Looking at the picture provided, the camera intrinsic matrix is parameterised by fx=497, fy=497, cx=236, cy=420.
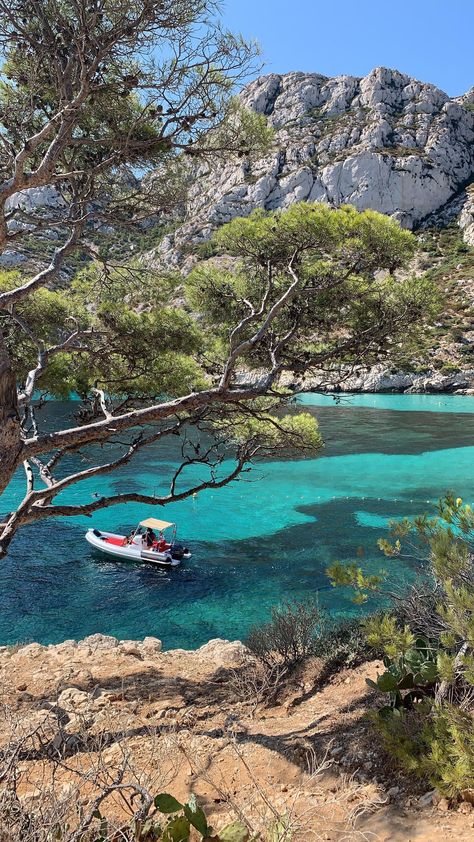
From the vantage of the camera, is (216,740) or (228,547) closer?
(216,740)

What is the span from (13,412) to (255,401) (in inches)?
143

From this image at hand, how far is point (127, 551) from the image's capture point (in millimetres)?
11383

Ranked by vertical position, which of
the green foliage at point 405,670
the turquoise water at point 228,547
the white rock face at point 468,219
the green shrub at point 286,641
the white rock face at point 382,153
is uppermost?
the white rock face at point 382,153

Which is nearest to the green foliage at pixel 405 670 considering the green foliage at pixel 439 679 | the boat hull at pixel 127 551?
the green foliage at pixel 439 679

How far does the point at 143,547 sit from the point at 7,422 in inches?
357

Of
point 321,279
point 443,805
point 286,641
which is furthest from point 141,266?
point 443,805

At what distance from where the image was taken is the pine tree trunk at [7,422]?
114 inches

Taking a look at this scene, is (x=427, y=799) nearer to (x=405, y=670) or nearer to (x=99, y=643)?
(x=405, y=670)

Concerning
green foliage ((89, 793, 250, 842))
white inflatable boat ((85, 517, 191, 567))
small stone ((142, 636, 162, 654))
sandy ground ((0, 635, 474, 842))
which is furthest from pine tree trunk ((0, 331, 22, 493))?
white inflatable boat ((85, 517, 191, 567))

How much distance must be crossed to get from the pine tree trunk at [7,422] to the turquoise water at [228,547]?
297cm

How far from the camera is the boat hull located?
1088 centimetres

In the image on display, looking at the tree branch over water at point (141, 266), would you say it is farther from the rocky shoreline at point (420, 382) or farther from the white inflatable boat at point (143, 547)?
the rocky shoreline at point (420, 382)

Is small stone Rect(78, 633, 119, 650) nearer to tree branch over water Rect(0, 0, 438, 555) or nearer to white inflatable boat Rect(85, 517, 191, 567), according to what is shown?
tree branch over water Rect(0, 0, 438, 555)

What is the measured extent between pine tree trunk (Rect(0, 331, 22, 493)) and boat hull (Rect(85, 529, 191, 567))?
8.28m
